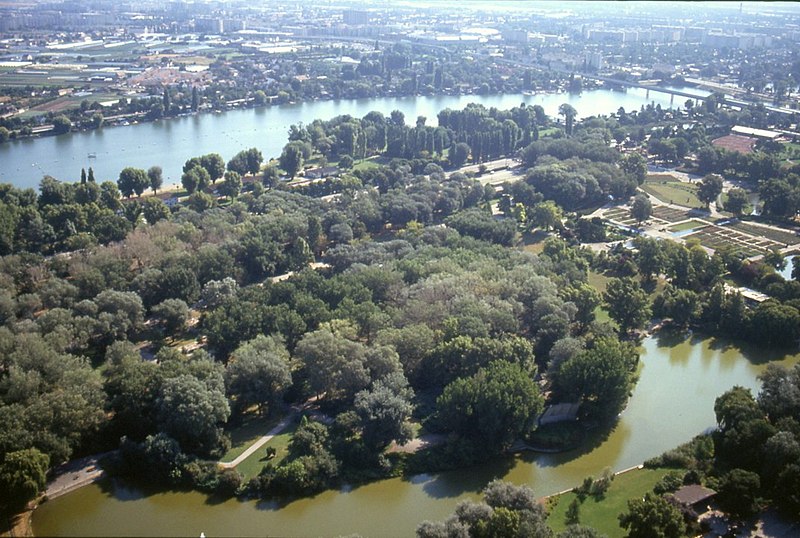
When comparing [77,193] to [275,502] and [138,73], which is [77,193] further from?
[138,73]

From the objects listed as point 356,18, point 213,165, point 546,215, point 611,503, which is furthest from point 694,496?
point 356,18

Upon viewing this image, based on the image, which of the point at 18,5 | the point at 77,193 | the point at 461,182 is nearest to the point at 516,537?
the point at 461,182

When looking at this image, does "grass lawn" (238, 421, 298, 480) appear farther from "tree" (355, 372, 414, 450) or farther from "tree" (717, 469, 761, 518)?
"tree" (717, 469, 761, 518)

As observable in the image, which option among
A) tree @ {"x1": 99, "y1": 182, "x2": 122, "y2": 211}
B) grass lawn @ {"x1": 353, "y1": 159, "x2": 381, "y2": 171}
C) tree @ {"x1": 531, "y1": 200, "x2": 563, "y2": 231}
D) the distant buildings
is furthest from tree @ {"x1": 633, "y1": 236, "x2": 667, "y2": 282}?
the distant buildings

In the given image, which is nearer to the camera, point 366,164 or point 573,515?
point 573,515

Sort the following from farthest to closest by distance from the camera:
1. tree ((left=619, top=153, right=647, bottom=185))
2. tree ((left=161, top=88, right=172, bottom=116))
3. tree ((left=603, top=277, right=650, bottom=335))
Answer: tree ((left=161, top=88, right=172, bottom=116)), tree ((left=619, top=153, right=647, bottom=185)), tree ((left=603, top=277, right=650, bottom=335))

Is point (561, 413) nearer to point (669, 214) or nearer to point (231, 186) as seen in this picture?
point (669, 214)
